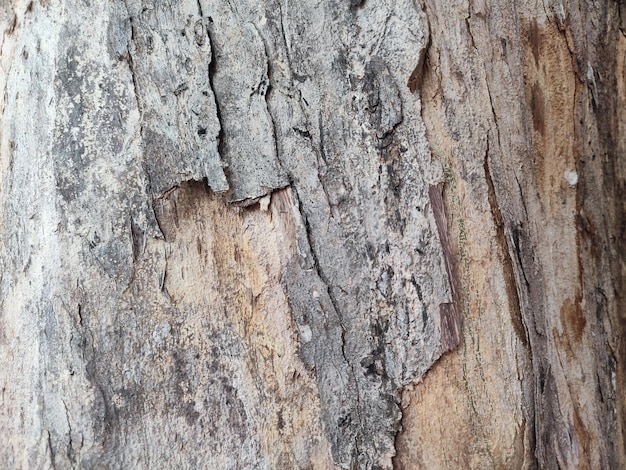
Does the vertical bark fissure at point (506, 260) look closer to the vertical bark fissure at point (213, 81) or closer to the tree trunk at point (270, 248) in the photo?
the tree trunk at point (270, 248)

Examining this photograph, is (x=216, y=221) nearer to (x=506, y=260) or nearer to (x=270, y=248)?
(x=270, y=248)

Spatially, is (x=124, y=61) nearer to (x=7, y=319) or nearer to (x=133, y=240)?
(x=133, y=240)

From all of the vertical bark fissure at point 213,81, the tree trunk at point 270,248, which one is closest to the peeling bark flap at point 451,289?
the tree trunk at point 270,248

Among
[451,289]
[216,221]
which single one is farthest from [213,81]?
[451,289]

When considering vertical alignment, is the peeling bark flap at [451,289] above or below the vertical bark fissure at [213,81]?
below

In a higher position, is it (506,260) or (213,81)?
(213,81)

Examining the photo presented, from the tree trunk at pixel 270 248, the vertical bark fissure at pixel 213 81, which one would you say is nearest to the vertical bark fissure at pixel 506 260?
the tree trunk at pixel 270 248

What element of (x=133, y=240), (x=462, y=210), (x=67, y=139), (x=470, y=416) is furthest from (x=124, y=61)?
(x=470, y=416)

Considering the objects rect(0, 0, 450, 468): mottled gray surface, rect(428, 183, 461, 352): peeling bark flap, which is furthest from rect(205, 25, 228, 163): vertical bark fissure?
rect(428, 183, 461, 352): peeling bark flap
